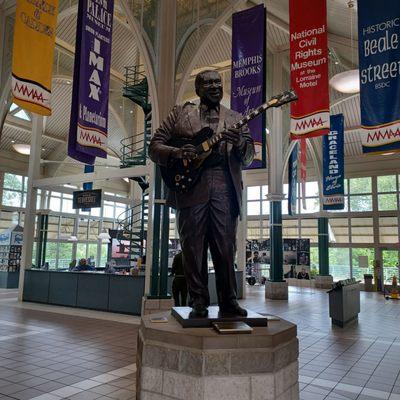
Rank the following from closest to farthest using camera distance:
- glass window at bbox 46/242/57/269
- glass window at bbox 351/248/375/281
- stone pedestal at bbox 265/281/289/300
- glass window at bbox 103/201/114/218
→ stone pedestal at bbox 265/281/289/300
glass window at bbox 351/248/375/281
glass window at bbox 46/242/57/269
glass window at bbox 103/201/114/218

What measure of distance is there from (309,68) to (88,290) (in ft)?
25.4

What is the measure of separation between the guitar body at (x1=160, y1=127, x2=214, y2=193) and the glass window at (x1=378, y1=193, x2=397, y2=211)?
20.9m

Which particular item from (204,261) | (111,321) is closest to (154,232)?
(111,321)

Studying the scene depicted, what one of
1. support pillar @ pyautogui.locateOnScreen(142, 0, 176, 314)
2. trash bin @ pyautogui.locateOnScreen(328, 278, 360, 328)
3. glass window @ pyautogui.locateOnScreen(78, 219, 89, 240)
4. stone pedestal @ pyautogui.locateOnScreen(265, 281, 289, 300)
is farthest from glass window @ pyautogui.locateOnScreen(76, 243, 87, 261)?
trash bin @ pyautogui.locateOnScreen(328, 278, 360, 328)

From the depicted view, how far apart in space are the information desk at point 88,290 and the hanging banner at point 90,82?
3.80m

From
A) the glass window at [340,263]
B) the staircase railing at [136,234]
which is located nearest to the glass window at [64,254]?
the staircase railing at [136,234]

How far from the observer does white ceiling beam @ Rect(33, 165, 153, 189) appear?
9905 millimetres

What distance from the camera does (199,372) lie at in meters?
2.44

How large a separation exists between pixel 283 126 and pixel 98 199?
7.86 metres

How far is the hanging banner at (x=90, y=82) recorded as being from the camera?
7277 mm

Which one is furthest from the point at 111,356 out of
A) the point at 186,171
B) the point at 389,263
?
the point at 389,263

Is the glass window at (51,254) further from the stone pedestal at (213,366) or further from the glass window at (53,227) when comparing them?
the stone pedestal at (213,366)

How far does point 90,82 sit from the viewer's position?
24.6ft

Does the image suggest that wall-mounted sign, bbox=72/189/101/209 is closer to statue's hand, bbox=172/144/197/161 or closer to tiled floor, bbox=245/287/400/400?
tiled floor, bbox=245/287/400/400
